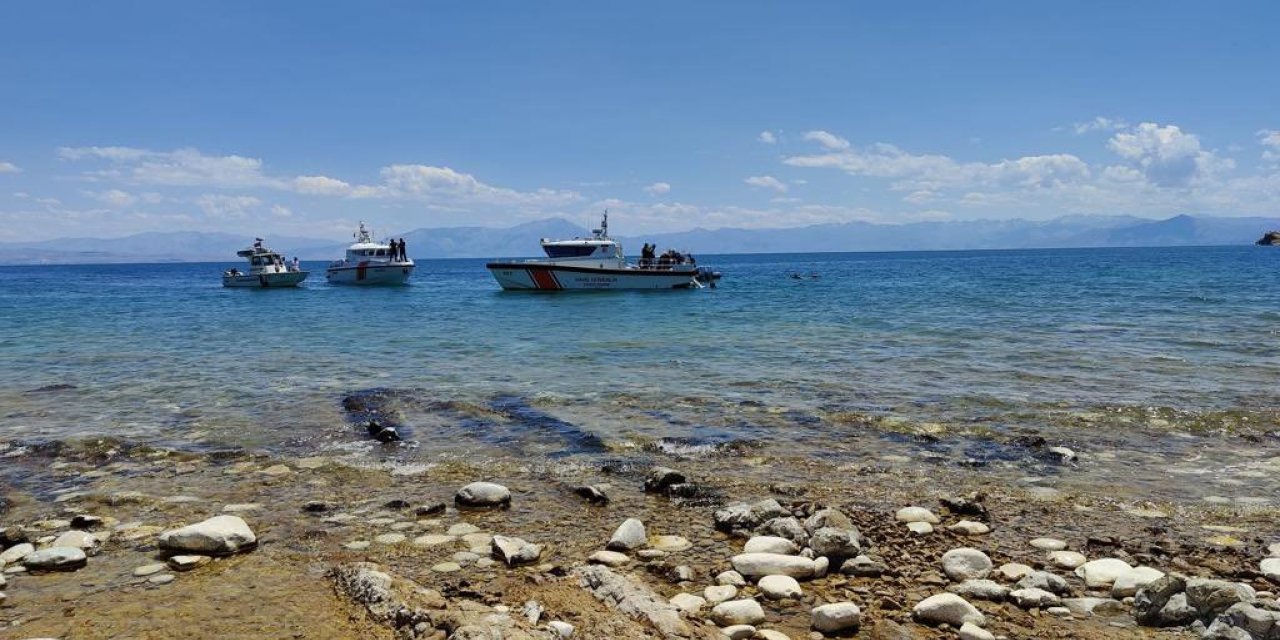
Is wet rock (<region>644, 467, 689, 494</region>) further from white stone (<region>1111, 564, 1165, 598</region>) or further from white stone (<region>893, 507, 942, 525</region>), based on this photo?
white stone (<region>1111, 564, 1165, 598</region>)

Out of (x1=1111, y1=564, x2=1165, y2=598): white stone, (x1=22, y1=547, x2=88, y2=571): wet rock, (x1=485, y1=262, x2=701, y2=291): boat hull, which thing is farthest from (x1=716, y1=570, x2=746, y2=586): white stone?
(x1=485, y1=262, x2=701, y2=291): boat hull

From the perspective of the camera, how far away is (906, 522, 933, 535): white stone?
275 inches

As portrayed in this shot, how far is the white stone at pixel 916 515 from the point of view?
733 centimetres

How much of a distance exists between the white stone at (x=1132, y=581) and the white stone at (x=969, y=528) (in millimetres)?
1271

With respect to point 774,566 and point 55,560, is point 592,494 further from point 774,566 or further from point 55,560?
point 55,560

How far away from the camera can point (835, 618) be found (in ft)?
16.9

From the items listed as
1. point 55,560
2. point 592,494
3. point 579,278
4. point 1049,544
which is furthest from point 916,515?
point 579,278

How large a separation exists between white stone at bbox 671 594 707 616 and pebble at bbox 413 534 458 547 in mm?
2310

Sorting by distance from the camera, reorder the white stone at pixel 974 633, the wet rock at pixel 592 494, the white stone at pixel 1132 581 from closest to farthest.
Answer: the white stone at pixel 974 633, the white stone at pixel 1132 581, the wet rock at pixel 592 494

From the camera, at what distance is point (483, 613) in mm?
5121

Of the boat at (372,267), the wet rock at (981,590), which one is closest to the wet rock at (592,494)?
the wet rock at (981,590)

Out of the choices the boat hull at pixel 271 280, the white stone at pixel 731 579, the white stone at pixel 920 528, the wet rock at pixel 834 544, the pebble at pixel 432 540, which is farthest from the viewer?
the boat hull at pixel 271 280

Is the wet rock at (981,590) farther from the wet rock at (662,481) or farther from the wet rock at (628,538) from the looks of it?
the wet rock at (662,481)

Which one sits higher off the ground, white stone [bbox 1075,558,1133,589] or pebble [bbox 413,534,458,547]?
white stone [bbox 1075,558,1133,589]
